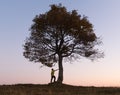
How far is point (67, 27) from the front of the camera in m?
50.8

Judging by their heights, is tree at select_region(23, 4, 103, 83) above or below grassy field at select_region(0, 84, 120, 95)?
above

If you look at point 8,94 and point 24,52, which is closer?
point 8,94

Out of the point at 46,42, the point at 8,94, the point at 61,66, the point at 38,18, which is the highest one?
the point at 38,18

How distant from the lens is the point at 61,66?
50.6 meters

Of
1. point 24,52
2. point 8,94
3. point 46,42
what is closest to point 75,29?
point 46,42

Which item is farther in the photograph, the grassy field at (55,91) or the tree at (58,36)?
the tree at (58,36)

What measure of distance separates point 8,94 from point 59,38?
21816 millimetres

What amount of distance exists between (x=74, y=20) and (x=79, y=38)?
254 cm

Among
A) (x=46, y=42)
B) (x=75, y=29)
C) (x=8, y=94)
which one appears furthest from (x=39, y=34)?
(x=8, y=94)

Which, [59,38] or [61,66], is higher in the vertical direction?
[59,38]

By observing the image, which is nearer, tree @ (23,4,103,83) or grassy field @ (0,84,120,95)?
grassy field @ (0,84,120,95)

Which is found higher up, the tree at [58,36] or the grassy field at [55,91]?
the tree at [58,36]

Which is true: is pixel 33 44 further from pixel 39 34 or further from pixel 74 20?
pixel 74 20

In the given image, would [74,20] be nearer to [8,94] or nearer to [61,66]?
[61,66]
